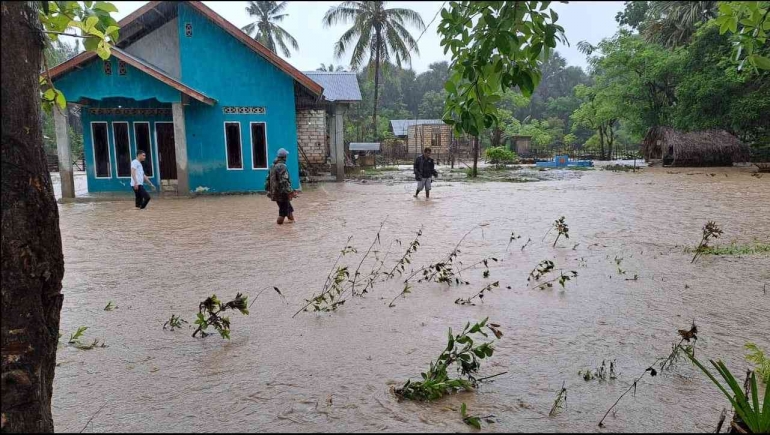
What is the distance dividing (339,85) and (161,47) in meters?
8.02

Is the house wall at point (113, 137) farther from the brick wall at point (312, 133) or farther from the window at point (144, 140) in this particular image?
the brick wall at point (312, 133)

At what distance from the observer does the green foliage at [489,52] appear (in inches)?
87.7

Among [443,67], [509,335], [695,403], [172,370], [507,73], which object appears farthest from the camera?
[443,67]

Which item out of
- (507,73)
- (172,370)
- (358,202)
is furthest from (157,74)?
(507,73)

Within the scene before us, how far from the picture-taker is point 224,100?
17812 millimetres

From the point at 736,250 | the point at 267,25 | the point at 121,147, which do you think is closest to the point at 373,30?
the point at 267,25

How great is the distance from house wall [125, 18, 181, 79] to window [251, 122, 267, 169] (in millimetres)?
3168

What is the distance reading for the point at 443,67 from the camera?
74625 mm

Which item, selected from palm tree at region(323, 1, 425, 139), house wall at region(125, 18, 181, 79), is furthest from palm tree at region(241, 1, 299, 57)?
house wall at region(125, 18, 181, 79)

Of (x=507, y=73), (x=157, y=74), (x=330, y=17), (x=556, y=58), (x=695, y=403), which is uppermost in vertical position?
(x=556, y=58)

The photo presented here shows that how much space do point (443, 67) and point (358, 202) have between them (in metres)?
63.6

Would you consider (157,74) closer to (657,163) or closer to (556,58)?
(657,163)

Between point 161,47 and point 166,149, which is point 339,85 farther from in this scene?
point 166,149

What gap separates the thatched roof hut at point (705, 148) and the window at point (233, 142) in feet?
79.8
